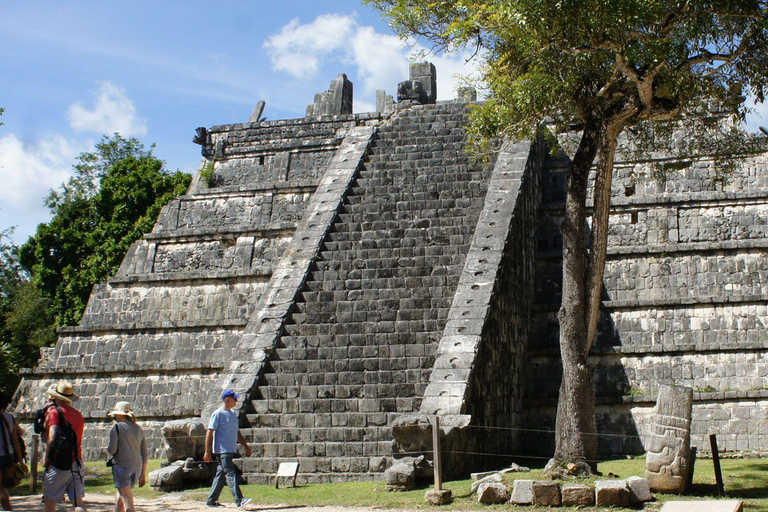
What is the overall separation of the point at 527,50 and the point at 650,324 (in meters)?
5.28

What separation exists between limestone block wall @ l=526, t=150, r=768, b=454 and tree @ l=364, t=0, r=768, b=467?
251cm

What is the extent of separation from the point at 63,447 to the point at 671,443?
5607 millimetres

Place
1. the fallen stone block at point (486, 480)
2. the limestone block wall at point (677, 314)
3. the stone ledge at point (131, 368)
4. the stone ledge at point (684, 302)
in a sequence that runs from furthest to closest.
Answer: the stone ledge at point (131, 368) → the stone ledge at point (684, 302) → the limestone block wall at point (677, 314) → the fallen stone block at point (486, 480)

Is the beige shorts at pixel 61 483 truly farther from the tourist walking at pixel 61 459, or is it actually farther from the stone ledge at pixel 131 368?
the stone ledge at pixel 131 368

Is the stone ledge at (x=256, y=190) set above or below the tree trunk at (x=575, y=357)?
above

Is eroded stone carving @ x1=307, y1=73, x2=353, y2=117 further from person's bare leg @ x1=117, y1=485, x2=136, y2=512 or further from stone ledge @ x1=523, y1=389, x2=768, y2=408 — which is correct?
person's bare leg @ x1=117, y1=485, x2=136, y2=512

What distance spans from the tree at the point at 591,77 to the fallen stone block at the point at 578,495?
118cm

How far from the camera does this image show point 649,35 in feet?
30.2

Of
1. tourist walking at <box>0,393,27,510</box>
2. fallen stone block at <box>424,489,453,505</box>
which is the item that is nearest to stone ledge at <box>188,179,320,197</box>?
fallen stone block at <box>424,489,453,505</box>

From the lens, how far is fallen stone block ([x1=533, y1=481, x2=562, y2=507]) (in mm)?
7891

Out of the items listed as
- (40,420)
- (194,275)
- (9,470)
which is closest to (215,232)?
(194,275)

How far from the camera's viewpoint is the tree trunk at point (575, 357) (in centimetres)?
923

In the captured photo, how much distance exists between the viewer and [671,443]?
27.5ft

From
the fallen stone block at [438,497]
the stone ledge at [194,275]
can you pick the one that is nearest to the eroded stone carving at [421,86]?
the stone ledge at [194,275]
